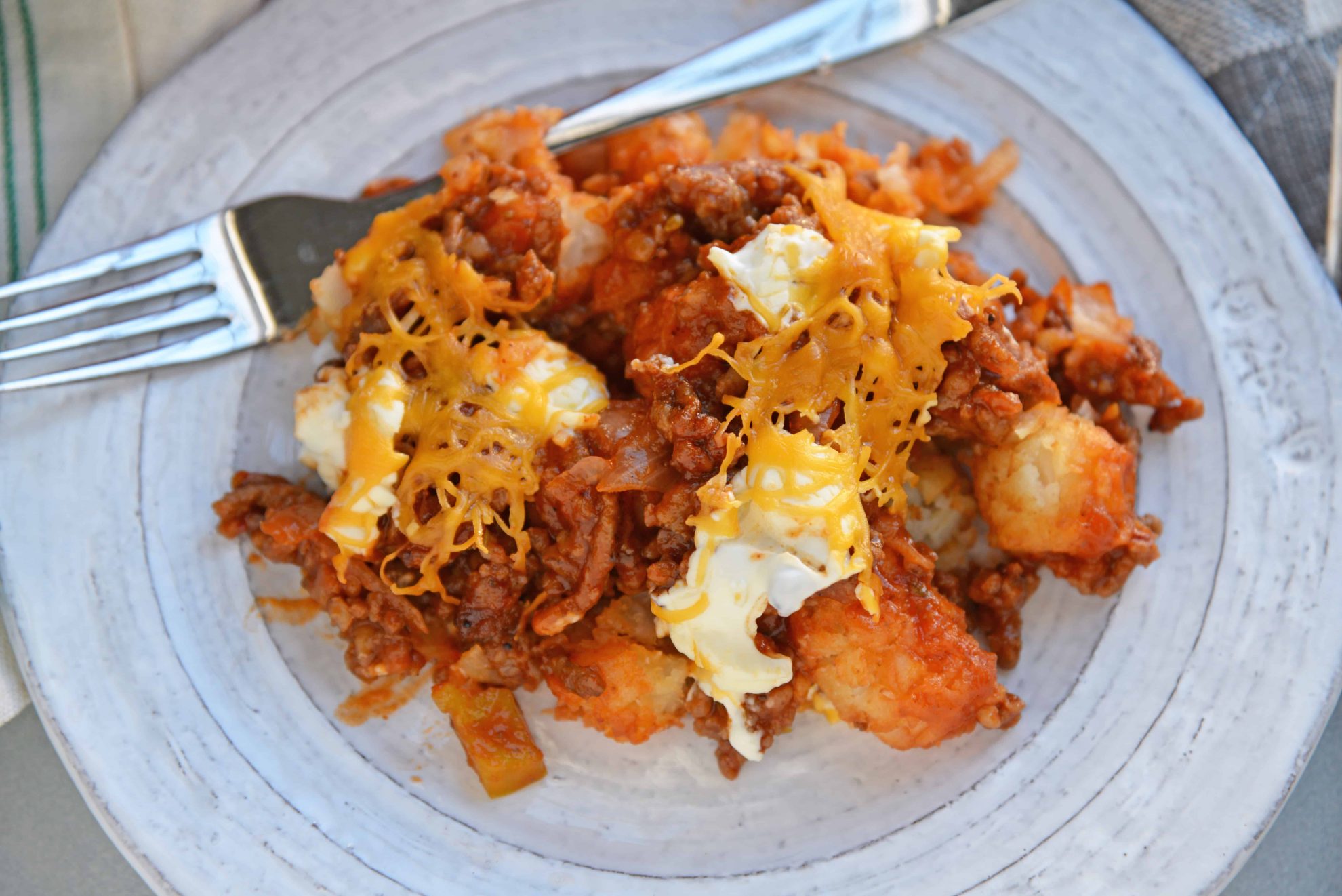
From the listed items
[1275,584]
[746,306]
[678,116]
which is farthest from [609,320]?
[1275,584]

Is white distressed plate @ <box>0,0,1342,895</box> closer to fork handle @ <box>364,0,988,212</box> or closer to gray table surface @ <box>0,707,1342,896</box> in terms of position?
fork handle @ <box>364,0,988,212</box>

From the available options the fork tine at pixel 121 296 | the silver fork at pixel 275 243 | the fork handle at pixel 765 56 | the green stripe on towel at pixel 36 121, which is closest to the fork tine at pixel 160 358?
the silver fork at pixel 275 243

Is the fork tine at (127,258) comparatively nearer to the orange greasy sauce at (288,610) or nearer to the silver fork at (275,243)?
the silver fork at (275,243)

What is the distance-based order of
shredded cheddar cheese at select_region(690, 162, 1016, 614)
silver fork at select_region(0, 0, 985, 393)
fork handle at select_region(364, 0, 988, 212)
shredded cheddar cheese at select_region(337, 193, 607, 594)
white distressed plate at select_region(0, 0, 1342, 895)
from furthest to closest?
fork handle at select_region(364, 0, 988, 212), silver fork at select_region(0, 0, 985, 393), white distressed plate at select_region(0, 0, 1342, 895), shredded cheddar cheese at select_region(337, 193, 607, 594), shredded cheddar cheese at select_region(690, 162, 1016, 614)

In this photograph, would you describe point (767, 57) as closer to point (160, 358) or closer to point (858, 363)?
point (858, 363)

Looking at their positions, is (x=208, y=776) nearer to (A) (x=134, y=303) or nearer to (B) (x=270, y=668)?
(B) (x=270, y=668)

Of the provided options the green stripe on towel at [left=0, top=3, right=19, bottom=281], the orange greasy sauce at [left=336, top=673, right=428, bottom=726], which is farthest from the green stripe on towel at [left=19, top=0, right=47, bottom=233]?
the orange greasy sauce at [left=336, top=673, right=428, bottom=726]

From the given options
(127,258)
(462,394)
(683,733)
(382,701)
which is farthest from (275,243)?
(683,733)
